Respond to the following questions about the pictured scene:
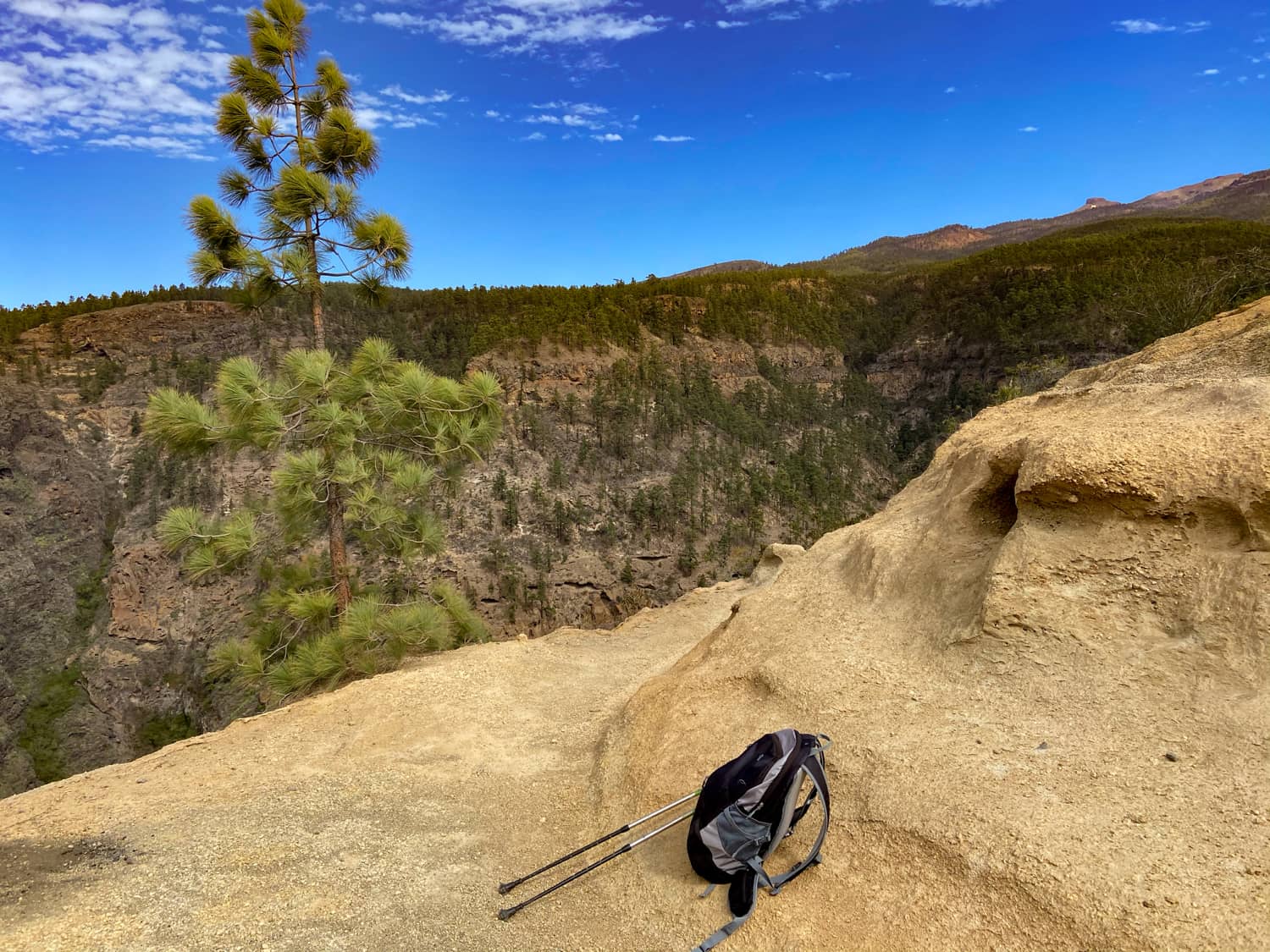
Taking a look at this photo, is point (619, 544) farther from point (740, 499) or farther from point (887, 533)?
point (887, 533)

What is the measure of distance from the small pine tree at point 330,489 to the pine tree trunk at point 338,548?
2 cm

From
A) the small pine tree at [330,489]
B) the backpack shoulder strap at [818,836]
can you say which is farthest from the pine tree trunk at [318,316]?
the backpack shoulder strap at [818,836]

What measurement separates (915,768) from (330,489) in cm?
794

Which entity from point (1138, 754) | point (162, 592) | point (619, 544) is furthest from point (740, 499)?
point (1138, 754)

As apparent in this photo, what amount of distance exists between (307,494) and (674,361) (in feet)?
110

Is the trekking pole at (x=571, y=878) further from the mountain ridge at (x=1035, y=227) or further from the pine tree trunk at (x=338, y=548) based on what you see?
the mountain ridge at (x=1035, y=227)

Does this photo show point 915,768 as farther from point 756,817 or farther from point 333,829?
point 333,829

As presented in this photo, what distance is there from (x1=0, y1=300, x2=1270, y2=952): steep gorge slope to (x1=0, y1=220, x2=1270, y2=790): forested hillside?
19.9ft

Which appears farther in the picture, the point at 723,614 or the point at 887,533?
the point at 723,614

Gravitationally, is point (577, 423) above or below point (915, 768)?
above

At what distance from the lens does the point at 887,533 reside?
6.09m

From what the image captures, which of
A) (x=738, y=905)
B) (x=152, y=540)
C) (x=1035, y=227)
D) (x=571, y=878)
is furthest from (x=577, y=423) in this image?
(x=1035, y=227)

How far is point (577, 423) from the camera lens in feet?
110

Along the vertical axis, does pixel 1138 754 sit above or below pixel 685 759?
above
